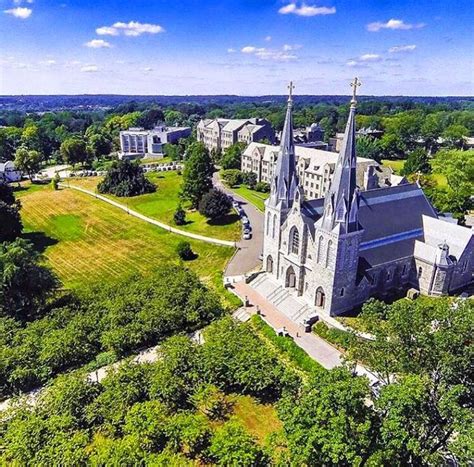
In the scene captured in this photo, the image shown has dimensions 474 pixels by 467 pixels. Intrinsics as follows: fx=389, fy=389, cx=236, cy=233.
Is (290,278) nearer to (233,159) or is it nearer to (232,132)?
(233,159)

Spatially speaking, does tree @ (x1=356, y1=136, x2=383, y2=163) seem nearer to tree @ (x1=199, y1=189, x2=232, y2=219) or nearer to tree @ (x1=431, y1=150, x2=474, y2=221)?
tree @ (x1=431, y1=150, x2=474, y2=221)

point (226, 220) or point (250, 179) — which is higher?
point (250, 179)

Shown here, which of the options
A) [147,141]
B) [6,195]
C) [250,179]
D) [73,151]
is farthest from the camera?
[147,141]

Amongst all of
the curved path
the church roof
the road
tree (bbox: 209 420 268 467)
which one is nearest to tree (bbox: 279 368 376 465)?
tree (bbox: 209 420 268 467)

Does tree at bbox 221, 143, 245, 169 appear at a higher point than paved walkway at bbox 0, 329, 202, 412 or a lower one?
higher

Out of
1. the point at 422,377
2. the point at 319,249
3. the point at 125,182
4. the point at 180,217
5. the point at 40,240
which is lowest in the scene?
the point at 40,240

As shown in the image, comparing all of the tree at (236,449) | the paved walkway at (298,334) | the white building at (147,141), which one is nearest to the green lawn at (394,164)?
the white building at (147,141)

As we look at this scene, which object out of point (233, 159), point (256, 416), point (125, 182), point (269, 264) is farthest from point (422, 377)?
point (233, 159)
